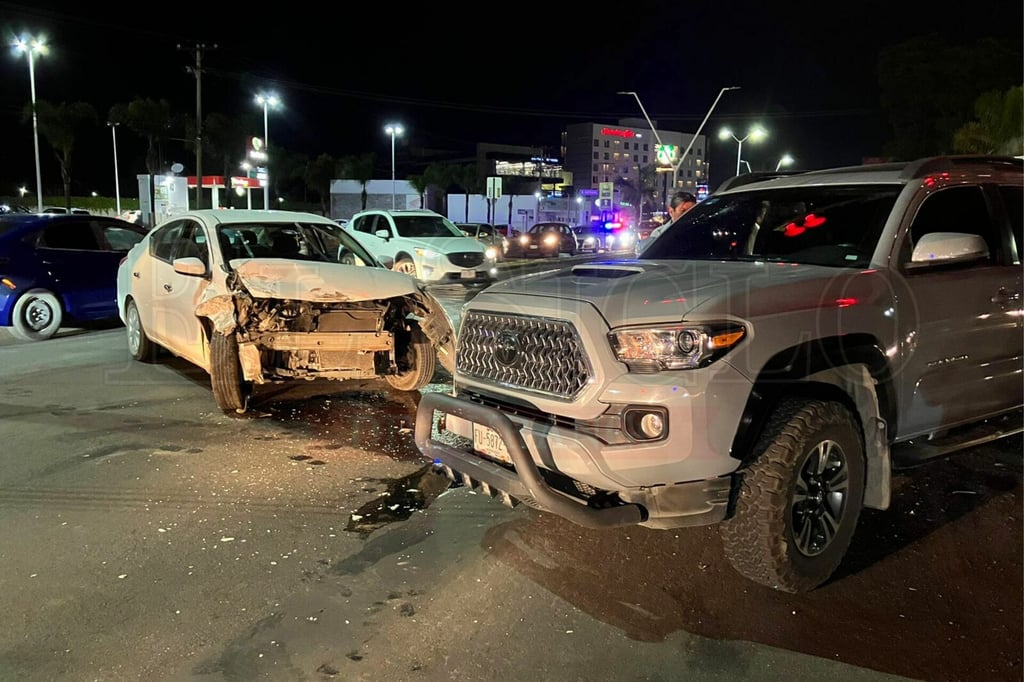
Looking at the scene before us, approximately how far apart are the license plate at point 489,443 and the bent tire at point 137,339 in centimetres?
608

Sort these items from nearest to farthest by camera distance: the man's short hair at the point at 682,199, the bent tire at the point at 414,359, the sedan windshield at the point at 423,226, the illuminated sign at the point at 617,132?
the bent tire at the point at 414,359, the man's short hair at the point at 682,199, the sedan windshield at the point at 423,226, the illuminated sign at the point at 617,132

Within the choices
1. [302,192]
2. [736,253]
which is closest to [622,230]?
[736,253]

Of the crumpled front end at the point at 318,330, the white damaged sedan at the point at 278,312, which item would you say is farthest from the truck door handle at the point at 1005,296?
the crumpled front end at the point at 318,330

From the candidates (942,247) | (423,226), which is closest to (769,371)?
(942,247)

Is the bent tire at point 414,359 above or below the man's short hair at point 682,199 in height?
below

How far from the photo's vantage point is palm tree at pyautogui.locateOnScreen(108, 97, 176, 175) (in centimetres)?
4572

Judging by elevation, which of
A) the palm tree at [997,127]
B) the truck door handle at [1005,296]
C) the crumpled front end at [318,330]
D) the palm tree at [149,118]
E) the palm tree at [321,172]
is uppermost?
the palm tree at [149,118]

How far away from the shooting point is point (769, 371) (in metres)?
3.37

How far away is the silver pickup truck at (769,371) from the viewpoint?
3277 mm

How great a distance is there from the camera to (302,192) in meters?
78.5

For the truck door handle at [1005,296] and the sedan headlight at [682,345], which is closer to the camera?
the sedan headlight at [682,345]

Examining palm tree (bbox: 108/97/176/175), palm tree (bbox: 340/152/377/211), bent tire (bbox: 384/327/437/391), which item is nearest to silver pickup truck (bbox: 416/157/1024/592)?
bent tire (bbox: 384/327/437/391)

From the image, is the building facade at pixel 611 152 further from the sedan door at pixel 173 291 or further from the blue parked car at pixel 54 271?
the sedan door at pixel 173 291

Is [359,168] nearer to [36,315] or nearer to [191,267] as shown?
[36,315]
